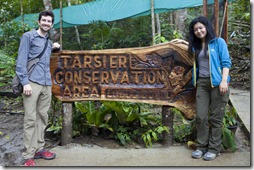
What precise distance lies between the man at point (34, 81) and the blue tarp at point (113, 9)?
4348 mm

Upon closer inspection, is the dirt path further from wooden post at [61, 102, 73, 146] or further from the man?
the man

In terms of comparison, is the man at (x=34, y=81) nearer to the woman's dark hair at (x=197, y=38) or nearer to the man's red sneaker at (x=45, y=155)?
the man's red sneaker at (x=45, y=155)

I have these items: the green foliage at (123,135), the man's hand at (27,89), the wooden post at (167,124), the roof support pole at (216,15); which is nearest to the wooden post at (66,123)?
the green foliage at (123,135)

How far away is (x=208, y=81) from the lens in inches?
114

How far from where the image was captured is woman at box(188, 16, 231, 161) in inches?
111

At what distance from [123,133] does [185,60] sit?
4.05 ft

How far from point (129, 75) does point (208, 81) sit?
0.96m

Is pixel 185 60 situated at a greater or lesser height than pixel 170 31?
lesser

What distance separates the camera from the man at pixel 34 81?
274cm

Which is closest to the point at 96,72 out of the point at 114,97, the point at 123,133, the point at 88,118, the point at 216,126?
the point at 114,97

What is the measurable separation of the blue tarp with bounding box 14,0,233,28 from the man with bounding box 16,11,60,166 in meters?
4.35

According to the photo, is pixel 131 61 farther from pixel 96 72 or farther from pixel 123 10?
pixel 123 10

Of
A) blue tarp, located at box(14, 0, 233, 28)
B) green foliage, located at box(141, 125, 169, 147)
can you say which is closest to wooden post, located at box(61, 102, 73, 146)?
green foliage, located at box(141, 125, 169, 147)

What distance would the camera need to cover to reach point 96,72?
11.2 ft
